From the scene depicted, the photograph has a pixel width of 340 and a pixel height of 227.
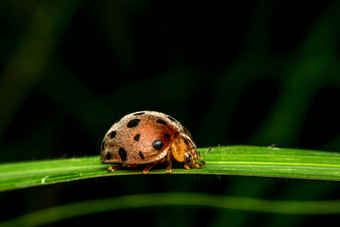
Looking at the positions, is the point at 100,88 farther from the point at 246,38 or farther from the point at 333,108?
the point at 333,108

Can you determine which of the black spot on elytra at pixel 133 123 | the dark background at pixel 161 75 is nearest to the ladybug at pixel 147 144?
the black spot on elytra at pixel 133 123

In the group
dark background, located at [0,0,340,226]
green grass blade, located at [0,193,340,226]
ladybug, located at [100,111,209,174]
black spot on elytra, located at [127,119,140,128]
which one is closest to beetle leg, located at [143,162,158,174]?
ladybug, located at [100,111,209,174]

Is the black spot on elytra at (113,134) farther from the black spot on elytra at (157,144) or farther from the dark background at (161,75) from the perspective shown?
the dark background at (161,75)

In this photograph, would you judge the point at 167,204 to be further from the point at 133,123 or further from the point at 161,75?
the point at 161,75

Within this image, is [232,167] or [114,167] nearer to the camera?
[232,167]

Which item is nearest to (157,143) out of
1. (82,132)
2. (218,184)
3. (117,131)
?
(117,131)

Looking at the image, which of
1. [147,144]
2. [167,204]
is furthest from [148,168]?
[167,204]
